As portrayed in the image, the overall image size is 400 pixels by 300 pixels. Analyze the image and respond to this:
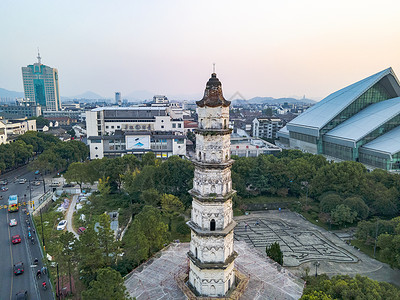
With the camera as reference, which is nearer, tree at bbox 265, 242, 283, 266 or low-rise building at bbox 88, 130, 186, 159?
tree at bbox 265, 242, 283, 266

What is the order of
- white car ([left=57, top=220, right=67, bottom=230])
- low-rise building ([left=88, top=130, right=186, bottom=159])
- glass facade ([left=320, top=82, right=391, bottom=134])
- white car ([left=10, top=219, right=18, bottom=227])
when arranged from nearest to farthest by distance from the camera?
white car ([left=57, top=220, right=67, bottom=230]), white car ([left=10, top=219, right=18, bottom=227]), low-rise building ([left=88, top=130, right=186, bottom=159]), glass facade ([left=320, top=82, right=391, bottom=134])

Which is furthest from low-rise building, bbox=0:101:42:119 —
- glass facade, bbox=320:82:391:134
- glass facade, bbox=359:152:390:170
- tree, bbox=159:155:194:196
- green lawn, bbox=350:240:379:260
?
green lawn, bbox=350:240:379:260

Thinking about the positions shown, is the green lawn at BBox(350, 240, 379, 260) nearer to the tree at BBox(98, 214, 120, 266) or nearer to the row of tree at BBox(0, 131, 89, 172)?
the tree at BBox(98, 214, 120, 266)

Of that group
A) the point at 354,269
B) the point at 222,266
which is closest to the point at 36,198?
the point at 222,266

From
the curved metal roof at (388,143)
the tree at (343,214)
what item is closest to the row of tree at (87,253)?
the tree at (343,214)

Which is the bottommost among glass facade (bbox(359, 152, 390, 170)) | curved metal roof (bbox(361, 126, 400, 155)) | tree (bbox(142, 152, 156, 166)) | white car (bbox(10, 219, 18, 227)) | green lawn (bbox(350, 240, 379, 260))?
green lawn (bbox(350, 240, 379, 260))

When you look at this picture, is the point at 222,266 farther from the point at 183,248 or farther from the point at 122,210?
the point at 122,210

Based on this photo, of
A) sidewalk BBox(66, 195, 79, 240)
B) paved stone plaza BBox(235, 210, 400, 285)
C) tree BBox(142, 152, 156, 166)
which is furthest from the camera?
tree BBox(142, 152, 156, 166)

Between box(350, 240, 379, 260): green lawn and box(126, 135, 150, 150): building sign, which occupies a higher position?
box(126, 135, 150, 150): building sign
